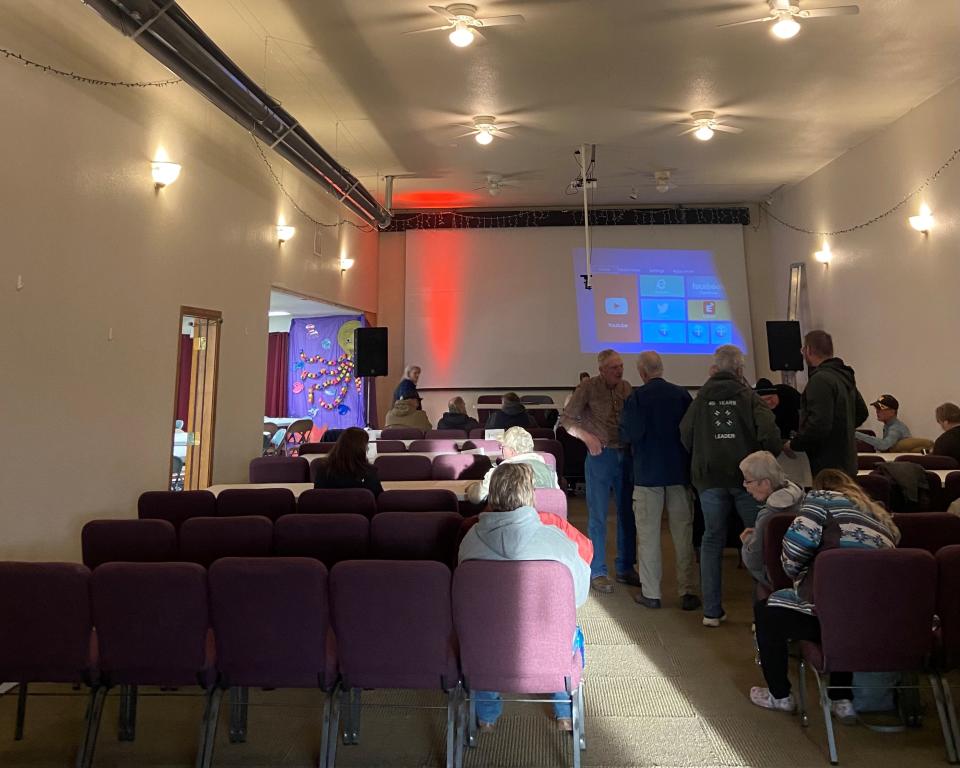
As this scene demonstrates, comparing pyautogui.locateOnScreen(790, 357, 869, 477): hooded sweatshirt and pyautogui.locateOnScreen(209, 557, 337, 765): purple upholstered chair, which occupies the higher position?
A: pyautogui.locateOnScreen(790, 357, 869, 477): hooded sweatshirt

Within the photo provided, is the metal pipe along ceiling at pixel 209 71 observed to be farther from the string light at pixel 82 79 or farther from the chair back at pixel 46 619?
the chair back at pixel 46 619

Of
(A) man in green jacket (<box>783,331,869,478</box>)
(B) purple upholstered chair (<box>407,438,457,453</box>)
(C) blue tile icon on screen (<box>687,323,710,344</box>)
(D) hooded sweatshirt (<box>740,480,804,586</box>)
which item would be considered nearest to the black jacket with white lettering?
(A) man in green jacket (<box>783,331,869,478</box>)

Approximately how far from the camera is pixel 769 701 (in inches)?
105

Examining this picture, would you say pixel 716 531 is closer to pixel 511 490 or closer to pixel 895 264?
pixel 511 490

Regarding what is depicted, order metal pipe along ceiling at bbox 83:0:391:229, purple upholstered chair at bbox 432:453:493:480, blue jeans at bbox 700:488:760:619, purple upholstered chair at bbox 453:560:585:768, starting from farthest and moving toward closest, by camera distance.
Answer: purple upholstered chair at bbox 432:453:493:480 → metal pipe along ceiling at bbox 83:0:391:229 → blue jeans at bbox 700:488:760:619 → purple upholstered chair at bbox 453:560:585:768

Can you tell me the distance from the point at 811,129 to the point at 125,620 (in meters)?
8.85

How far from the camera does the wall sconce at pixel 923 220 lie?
701 centimetres

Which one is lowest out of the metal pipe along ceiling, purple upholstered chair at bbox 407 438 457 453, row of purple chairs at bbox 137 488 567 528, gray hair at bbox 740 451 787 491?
row of purple chairs at bbox 137 488 567 528

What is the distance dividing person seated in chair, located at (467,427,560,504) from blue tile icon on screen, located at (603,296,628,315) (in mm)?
7366

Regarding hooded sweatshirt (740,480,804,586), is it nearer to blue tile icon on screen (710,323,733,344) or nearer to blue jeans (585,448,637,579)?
blue jeans (585,448,637,579)

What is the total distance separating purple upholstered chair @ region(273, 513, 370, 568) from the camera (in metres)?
2.86

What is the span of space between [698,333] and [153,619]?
10005 mm

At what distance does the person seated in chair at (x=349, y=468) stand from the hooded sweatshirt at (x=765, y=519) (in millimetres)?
2025

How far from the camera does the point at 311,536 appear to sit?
2889 millimetres
